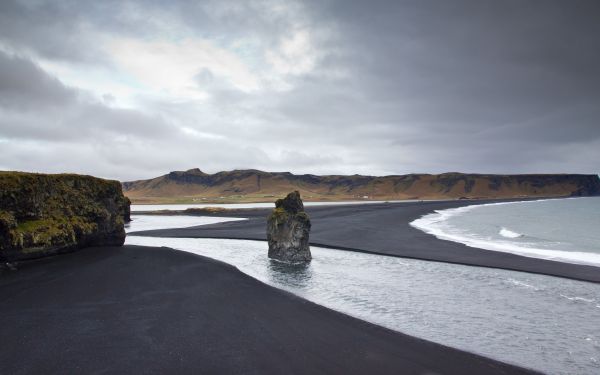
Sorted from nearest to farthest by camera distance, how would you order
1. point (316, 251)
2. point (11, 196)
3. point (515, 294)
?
1. point (515, 294)
2. point (11, 196)
3. point (316, 251)

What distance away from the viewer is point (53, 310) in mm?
15500

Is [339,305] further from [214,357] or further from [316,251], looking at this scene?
[316,251]

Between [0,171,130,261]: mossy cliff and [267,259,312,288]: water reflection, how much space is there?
17229mm

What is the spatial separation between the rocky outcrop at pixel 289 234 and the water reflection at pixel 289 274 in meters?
1.00

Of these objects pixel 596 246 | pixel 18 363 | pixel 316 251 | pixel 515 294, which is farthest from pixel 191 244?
pixel 596 246

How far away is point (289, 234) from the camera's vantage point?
95.5 feet

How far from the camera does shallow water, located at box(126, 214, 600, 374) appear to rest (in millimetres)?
12453

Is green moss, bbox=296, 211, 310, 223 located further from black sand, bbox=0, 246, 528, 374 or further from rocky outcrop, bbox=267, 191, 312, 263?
black sand, bbox=0, 246, 528, 374

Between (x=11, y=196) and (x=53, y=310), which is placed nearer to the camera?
(x=53, y=310)

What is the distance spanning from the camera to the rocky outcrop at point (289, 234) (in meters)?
28.5

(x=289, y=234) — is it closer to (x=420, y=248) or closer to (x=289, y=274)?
(x=289, y=274)

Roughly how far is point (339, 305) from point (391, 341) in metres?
4.53

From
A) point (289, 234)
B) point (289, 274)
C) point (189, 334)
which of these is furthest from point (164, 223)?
point (189, 334)

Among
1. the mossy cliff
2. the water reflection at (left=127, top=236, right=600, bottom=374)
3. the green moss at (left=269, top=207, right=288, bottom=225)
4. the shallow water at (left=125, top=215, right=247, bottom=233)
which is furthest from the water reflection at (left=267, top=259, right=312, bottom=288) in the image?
the shallow water at (left=125, top=215, right=247, bottom=233)
